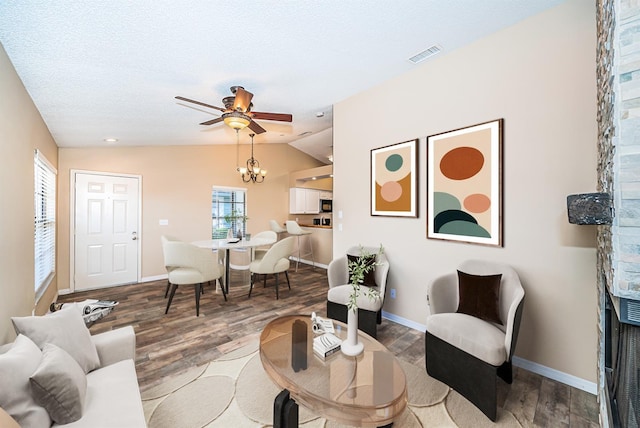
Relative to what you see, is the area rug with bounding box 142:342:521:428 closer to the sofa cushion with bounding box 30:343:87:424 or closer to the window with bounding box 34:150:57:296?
the sofa cushion with bounding box 30:343:87:424

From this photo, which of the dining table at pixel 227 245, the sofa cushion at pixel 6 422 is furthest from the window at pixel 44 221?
the sofa cushion at pixel 6 422

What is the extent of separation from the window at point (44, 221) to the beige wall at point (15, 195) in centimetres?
33

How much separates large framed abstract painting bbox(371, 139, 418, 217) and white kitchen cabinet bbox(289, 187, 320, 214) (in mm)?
4021

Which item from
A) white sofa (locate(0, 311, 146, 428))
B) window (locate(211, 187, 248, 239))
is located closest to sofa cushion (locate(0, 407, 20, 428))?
white sofa (locate(0, 311, 146, 428))

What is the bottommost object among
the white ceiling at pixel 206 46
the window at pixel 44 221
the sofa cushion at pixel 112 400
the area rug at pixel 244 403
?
the area rug at pixel 244 403

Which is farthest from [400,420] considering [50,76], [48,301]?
[48,301]

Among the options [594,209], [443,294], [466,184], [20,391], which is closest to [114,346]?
[20,391]

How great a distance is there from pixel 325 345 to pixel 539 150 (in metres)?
2.37

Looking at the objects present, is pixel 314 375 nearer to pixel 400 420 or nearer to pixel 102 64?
pixel 400 420

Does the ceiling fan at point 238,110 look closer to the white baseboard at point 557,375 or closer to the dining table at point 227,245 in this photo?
the dining table at point 227,245

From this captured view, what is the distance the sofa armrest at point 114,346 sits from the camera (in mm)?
1727

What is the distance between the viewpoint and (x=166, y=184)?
5238 mm

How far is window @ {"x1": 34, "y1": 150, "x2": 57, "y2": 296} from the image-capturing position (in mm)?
2914

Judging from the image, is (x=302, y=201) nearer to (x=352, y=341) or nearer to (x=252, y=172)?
(x=252, y=172)
